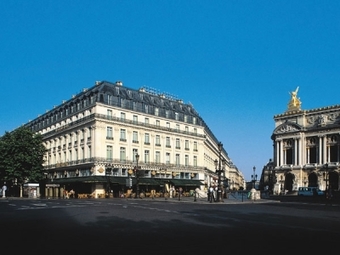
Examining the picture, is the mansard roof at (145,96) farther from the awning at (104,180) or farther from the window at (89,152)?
the awning at (104,180)

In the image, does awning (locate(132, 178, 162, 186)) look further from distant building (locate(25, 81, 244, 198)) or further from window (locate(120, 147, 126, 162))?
window (locate(120, 147, 126, 162))

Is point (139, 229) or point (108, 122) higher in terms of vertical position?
point (108, 122)

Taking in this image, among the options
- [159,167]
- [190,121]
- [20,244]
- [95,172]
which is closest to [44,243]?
[20,244]

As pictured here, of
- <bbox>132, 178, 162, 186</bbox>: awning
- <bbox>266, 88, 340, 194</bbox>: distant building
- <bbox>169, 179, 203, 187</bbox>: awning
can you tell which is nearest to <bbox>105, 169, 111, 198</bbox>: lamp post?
<bbox>132, 178, 162, 186</bbox>: awning

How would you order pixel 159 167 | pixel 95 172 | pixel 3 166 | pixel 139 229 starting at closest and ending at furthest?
pixel 139 229 < pixel 95 172 < pixel 3 166 < pixel 159 167

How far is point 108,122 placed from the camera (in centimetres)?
6244

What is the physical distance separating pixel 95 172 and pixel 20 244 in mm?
49706

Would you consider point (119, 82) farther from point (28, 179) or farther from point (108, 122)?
point (28, 179)

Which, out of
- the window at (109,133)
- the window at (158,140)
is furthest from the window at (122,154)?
the window at (158,140)

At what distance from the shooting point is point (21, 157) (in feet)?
214

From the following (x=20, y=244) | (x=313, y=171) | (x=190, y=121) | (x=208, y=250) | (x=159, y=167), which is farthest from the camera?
(x=313, y=171)

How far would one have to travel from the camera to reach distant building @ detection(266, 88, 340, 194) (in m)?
99.4

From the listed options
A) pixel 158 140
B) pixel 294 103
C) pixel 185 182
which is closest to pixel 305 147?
pixel 294 103

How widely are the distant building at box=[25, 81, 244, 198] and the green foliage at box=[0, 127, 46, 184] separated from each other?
4.10 m
